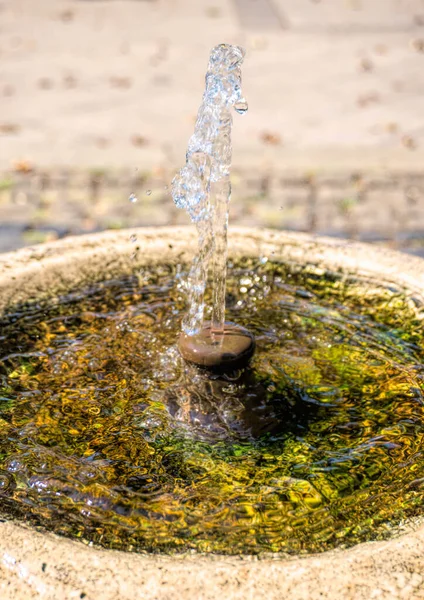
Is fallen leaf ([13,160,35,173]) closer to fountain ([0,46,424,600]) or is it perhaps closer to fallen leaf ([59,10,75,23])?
fountain ([0,46,424,600])

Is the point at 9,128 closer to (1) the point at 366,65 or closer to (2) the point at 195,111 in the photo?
(2) the point at 195,111

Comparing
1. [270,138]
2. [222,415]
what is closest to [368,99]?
[270,138]

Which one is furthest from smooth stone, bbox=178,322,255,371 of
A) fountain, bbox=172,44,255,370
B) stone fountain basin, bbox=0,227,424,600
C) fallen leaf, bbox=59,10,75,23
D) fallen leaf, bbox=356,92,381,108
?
fallen leaf, bbox=59,10,75,23

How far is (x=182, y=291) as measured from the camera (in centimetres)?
283

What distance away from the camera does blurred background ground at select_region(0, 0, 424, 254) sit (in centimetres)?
530

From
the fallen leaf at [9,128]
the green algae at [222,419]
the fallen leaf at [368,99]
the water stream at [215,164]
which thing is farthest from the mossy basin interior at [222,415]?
the fallen leaf at [368,99]

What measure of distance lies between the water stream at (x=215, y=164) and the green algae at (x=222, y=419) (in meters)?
0.25

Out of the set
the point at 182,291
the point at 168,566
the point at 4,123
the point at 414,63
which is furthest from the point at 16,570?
the point at 414,63

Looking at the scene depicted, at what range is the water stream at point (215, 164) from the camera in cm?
231

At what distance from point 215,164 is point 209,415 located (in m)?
0.73

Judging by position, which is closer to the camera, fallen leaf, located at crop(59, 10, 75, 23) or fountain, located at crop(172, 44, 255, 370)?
fountain, located at crop(172, 44, 255, 370)

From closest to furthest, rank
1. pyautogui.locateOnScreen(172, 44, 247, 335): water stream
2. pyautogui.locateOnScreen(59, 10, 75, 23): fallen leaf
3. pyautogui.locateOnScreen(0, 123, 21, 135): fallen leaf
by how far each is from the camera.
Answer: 1. pyautogui.locateOnScreen(172, 44, 247, 335): water stream
2. pyautogui.locateOnScreen(0, 123, 21, 135): fallen leaf
3. pyautogui.locateOnScreen(59, 10, 75, 23): fallen leaf

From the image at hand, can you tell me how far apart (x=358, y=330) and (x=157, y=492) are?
1.05 metres

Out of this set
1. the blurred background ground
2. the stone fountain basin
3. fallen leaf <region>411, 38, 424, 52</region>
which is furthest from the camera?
fallen leaf <region>411, 38, 424, 52</region>
